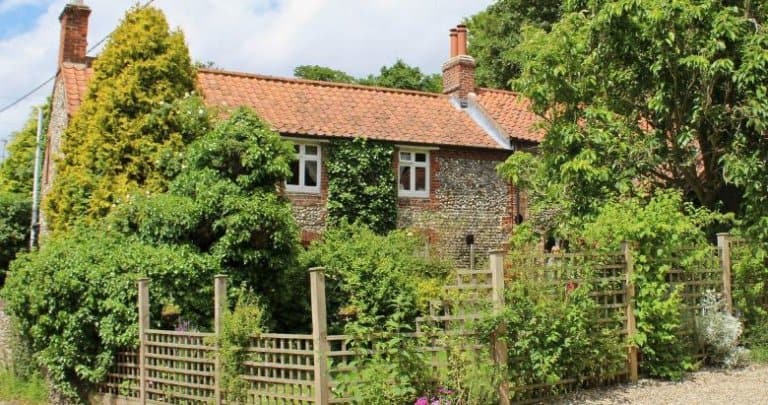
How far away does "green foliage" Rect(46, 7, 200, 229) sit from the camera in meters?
14.2

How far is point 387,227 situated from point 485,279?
12464 mm

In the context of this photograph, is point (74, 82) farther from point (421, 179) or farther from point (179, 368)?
point (179, 368)

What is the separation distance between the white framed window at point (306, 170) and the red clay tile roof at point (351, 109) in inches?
20.7

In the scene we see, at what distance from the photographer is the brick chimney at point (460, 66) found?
24484 millimetres

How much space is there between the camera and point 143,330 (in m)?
9.97

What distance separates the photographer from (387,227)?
2062 centimetres

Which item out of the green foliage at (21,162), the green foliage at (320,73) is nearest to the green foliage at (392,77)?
the green foliage at (320,73)

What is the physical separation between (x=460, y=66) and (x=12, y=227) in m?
15.8

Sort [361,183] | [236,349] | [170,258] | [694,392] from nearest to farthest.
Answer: [236,349]
[694,392]
[170,258]
[361,183]

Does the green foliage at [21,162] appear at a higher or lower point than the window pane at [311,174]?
higher

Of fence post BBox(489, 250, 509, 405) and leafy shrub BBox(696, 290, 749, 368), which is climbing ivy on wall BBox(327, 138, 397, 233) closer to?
leafy shrub BBox(696, 290, 749, 368)

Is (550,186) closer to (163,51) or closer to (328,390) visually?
(328,390)

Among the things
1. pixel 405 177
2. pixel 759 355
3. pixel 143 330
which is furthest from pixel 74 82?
pixel 759 355

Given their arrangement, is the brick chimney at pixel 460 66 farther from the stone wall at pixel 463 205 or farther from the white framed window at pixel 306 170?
the white framed window at pixel 306 170
